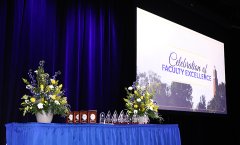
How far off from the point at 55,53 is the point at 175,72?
2.57m

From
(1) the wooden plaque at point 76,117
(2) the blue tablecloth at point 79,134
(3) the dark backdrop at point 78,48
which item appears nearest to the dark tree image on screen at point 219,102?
(3) the dark backdrop at point 78,48

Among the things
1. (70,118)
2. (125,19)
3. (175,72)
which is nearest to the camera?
(70,118)

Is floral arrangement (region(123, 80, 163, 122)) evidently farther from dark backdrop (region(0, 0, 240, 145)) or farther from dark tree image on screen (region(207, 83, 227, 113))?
dark tree image on screen (region(207, 83, 227, 113))

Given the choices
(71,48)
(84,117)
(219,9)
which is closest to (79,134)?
(84,117)

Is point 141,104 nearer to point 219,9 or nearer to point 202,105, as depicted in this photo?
point 202,105

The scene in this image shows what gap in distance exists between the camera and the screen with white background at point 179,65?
5.77 m

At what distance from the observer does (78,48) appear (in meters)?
4.94

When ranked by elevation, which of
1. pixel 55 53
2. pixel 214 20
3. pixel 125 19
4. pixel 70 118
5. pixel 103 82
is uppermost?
pixel 214 20

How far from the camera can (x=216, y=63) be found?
763 cm

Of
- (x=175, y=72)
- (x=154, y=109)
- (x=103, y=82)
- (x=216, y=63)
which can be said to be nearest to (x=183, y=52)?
(x=175, y=72)

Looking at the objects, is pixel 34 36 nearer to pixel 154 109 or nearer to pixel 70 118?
pixel 70 118

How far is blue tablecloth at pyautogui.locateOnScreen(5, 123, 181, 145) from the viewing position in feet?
9.22

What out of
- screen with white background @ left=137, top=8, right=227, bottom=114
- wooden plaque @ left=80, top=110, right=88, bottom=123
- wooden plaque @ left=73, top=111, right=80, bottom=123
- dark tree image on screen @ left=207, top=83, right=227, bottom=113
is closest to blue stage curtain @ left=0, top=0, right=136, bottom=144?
screen with white background @ left=137, top=8, right=227, bottom=114

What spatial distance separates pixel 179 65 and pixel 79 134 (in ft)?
12.3
